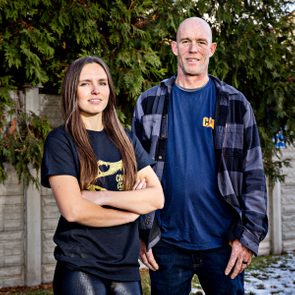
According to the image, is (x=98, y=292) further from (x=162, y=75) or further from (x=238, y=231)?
(x=162, y=75)

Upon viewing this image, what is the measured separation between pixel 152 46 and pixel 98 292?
4417 millimetres

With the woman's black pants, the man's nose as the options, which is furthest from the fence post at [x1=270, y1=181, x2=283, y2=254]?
the woman's black pants

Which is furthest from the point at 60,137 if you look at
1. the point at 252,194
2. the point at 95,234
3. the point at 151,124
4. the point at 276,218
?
the point at 276,218

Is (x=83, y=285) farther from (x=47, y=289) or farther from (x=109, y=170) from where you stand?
(x=47, y=289)

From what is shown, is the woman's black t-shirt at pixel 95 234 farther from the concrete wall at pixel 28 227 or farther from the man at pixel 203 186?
the concrete wall at pixel 28 227

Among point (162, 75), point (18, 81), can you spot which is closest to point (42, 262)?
point (18, 81)

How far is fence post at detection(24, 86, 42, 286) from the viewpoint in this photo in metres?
6.21

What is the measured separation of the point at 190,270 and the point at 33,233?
3550mm

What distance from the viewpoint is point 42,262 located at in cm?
637

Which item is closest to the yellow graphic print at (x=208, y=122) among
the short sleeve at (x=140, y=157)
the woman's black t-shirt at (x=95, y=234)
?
the short sleeve at (x=140, y=157)

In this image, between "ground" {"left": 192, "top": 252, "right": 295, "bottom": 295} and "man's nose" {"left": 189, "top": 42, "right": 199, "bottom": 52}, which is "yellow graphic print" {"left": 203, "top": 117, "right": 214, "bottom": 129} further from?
"ground" {"left": 192, "top": 252, "right": 295, "bottom": 295}

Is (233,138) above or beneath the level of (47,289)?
above

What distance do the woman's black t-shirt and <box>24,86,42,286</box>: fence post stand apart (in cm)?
392

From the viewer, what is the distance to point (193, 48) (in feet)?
9.96
